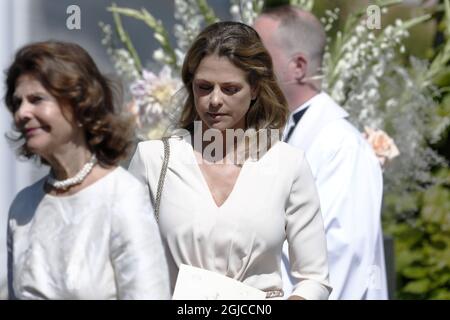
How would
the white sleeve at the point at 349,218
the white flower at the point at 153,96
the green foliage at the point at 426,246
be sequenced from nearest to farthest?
the white sleeve at the point at 349,218 < the white flower at the point at 153,96 < the green foliage at the point at 426,246

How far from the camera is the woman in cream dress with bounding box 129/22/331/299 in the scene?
2955 mm

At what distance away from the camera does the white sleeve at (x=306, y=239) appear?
3045 mm

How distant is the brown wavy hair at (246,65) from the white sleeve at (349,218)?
1.20 meters

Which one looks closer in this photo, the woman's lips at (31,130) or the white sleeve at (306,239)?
the woman's lips at (31,130)

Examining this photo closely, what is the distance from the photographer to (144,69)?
4.76 meters

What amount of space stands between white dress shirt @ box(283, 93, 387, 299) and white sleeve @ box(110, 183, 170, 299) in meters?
1.72

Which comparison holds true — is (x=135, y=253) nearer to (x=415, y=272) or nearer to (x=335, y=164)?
(x=335, y=164)

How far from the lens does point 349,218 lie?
4.32 m

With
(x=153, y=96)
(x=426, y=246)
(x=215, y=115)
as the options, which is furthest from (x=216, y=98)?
(x=426, y=246)

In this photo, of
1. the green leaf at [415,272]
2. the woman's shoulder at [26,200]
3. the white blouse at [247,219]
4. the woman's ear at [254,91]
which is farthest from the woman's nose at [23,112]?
the green leaf at [415,272]

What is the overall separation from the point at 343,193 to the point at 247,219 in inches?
54.9

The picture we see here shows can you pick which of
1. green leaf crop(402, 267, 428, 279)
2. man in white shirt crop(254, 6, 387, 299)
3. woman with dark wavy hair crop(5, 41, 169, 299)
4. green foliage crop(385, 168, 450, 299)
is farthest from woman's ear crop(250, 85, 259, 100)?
green leaf crop(402, 267, 428, 279)

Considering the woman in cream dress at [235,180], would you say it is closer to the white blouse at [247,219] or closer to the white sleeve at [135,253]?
the white blouse at [247,219]
